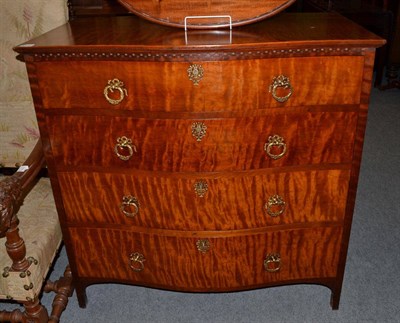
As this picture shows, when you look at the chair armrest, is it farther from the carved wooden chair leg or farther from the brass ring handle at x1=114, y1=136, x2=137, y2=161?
the carved wooden chair leg

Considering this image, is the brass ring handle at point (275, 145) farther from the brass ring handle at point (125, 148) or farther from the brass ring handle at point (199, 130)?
the brass ring handle at point (125, 148)

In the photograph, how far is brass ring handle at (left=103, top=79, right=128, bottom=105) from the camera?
58.1 inches

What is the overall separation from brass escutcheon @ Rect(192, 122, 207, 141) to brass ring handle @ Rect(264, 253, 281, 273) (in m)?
0.62

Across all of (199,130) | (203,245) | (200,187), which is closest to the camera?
(199,130)

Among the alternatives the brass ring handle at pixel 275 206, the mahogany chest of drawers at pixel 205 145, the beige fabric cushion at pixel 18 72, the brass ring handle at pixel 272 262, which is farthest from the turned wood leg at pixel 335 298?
the beige fabric cushion at pixel 18 72

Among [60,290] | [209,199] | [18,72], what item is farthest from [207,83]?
[60,290]

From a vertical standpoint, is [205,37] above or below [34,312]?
above

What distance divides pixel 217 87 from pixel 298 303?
118 cm

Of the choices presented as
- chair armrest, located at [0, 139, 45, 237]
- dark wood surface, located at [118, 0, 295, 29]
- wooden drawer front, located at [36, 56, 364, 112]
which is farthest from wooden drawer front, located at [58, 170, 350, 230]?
dark wood surface, located at [118, 0, 295, 29]

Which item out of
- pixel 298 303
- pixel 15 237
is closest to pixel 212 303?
pixel 298 303

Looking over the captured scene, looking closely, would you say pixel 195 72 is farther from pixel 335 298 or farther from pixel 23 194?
pixel 335 298

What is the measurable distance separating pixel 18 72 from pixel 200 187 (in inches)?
38.0

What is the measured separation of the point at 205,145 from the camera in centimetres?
157

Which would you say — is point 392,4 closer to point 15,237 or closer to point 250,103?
point 250,103
